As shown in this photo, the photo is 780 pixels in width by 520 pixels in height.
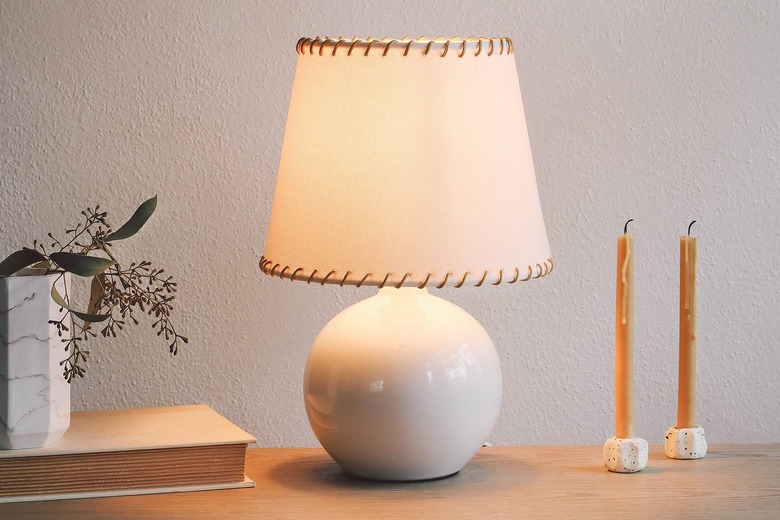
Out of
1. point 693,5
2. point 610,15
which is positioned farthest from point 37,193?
point 693,5

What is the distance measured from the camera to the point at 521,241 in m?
0.99

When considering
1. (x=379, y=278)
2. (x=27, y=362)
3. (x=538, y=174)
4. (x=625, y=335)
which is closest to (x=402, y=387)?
(x=379, y=278)

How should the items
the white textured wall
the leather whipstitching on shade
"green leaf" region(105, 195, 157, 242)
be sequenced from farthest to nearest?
the white textured wall, "green leaf" region(105, 195, 157, 242), the leather whipstitching on shade

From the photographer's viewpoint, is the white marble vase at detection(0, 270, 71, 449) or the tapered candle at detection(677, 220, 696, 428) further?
the tapered candle at detection(677, 220, 696, 428)

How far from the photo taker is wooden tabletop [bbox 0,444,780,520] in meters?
0.98

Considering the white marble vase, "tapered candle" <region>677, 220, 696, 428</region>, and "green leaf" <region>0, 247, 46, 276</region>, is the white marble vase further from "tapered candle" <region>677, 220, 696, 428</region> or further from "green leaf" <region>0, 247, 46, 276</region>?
"tapered candle" <region>677, 220, 696, 428</region>

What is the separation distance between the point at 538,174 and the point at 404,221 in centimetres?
48

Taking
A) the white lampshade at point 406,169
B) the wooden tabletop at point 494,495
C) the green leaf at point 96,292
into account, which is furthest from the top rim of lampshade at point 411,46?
the wooden tabletop at point 494,495

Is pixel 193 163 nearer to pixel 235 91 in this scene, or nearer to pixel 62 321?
pixel 235 91

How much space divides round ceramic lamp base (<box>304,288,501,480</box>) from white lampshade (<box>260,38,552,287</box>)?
0.32 ft

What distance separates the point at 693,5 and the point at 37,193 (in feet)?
3.13

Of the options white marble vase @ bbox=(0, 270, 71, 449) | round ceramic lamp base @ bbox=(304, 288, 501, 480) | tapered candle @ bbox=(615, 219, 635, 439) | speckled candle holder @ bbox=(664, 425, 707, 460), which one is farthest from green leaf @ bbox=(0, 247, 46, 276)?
speckled candle holder @ bbox=(664, 425, 707, 460)

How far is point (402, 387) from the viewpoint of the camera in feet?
3.28

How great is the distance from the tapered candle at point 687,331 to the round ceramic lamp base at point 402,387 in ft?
0.85
